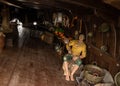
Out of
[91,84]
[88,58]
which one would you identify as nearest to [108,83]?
[91,84]

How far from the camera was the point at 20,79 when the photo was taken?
5262 millimetres

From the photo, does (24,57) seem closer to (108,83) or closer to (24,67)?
(24,67)

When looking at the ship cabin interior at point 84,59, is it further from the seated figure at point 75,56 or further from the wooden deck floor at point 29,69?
the seated figure at point 75,56

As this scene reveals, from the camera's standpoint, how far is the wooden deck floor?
204 inches

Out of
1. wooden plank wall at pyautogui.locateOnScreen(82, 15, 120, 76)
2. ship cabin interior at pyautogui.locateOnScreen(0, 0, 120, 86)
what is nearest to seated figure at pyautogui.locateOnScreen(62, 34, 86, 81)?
ship cabin interior at pyautogui.locateOnScreen(0, 0, 120, 86)

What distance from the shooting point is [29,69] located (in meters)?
6.10

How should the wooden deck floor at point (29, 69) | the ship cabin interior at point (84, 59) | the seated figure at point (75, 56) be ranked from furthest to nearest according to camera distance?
the seated figure at point (75, 56)
the wooden deck floor at point (29, 69)
the ship cabin interior at point (84, 59)

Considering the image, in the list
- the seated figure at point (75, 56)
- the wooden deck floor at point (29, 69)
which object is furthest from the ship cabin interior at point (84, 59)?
the seated figure at point (75, 56)

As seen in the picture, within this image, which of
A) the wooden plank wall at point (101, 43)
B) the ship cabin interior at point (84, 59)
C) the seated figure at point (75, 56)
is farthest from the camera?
the seated figure at point (75, 56)

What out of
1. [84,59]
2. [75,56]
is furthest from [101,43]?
[84,59]

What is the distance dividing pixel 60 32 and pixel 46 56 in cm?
157

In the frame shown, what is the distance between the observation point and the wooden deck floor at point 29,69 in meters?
5.18

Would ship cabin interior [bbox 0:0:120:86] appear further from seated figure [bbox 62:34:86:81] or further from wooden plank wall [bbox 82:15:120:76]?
seated figure [bbox 62:34:86:81]

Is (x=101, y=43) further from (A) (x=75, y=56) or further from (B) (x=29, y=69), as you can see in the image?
(B) (x=29, y=69)
